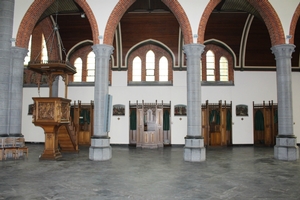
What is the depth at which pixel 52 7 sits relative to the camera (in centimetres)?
1317

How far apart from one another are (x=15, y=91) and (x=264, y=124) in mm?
14785

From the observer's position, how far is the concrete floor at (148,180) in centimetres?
568

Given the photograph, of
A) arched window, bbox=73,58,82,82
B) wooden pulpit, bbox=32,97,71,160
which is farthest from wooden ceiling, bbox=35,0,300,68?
wooden pulpit, bbox=32,97,71,160

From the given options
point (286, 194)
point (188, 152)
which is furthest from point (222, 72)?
point (286, 194)

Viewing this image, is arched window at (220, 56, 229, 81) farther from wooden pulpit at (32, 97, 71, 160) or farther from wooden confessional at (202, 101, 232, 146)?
wooden pulpit at (32, 97, 71, 160)

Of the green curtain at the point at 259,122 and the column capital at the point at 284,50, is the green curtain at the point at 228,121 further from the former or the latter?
the column capital at the point at 284,50

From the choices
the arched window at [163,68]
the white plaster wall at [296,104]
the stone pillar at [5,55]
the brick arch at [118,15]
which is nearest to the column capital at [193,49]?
the brick arch at [118,15]

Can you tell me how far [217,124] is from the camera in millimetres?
16516

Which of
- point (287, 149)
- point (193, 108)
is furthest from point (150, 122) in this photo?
point (287, 149)

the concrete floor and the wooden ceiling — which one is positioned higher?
the wooden ceiling

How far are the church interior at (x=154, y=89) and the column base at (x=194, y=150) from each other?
1.6 inches

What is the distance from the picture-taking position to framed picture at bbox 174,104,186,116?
53.9 feet

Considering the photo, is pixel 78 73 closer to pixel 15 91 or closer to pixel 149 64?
pixel 149 64

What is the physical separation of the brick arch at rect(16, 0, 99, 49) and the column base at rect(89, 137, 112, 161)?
Result: 429cm
